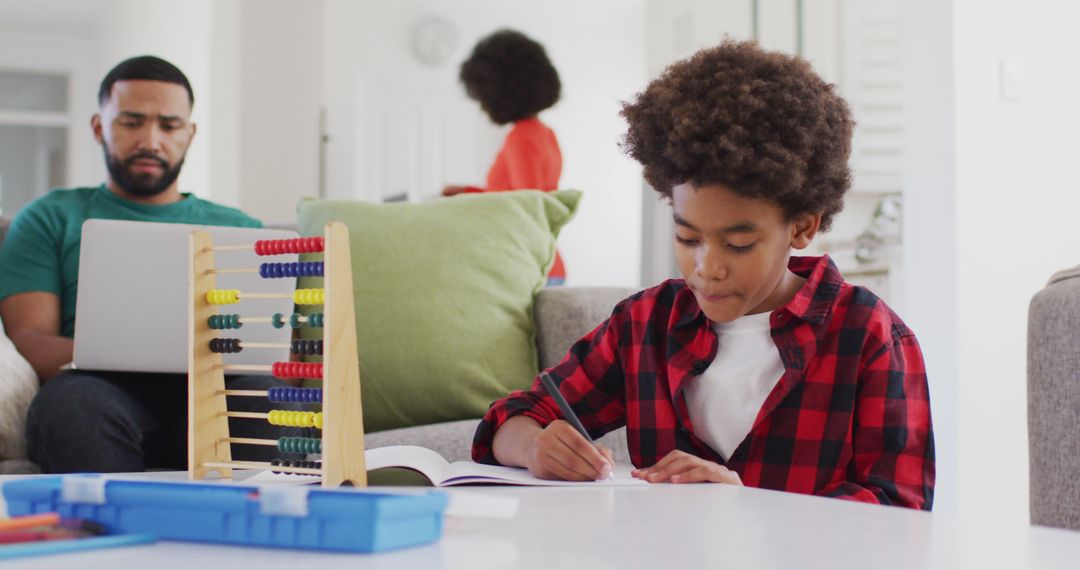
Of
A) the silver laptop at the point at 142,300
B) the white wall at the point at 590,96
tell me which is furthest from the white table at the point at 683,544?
the white wall at the point at 590,96

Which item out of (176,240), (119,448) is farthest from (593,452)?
(119,448)

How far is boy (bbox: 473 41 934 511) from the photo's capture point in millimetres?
1219

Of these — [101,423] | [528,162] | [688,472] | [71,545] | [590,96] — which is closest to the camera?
[71,545]

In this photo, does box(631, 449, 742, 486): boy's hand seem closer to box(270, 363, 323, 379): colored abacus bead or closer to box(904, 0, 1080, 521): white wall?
box(270, 363, 323, 379): colored abacus bead

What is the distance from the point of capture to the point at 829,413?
4.06ft

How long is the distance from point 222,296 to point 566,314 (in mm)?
1312

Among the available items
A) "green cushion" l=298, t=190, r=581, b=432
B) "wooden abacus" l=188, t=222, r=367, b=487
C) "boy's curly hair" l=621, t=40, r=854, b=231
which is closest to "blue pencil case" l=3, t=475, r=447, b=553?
"wooden abacus" l=188, t=222, r=367, b=487

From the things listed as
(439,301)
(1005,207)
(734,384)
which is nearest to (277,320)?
(734,384)

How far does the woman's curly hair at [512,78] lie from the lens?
3.83 m

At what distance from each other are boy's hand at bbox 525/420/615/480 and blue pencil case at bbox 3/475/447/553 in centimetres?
44

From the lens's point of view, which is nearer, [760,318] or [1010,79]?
[760,318]

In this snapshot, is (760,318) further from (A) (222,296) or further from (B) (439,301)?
(B) (439,301)

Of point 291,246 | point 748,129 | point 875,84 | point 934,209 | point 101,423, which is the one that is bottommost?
point 101,423

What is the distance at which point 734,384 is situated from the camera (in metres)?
1.31
